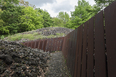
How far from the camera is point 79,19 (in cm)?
2172

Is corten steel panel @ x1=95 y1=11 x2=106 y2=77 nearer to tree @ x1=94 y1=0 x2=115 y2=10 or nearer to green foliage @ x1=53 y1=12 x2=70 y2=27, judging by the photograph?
tree @ x1=94 y1=0 x2=115 y2=10

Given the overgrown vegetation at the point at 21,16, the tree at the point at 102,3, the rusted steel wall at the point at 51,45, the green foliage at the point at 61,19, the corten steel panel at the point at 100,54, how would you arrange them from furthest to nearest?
the green foliage at the point at 61,19 → the overgrown vegetation at the point at 21,16 → the tree at the point at 102,3 → the rusted steel wall at the point at 51,45 → the corten steel panel at the point at 100,54

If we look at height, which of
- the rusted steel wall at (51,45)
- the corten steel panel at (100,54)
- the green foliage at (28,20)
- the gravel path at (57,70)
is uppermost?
the green foliage at (28,20)

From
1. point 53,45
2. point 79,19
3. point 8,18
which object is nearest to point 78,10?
point 79,19

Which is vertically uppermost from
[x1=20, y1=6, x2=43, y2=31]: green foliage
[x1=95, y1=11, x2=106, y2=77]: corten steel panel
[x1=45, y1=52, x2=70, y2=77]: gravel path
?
[x1=20, y1=6, x2=43, y2=31]: green foliage

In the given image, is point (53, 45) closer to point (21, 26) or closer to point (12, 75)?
point (12, 75)

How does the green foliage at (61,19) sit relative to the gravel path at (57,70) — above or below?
above

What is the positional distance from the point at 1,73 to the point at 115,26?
282cm

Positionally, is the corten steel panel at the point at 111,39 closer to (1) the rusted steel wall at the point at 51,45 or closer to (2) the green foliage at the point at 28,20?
(1) the rusted steel wall at the point at 51,45

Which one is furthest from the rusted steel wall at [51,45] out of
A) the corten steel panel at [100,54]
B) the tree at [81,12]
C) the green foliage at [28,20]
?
the green foliage at [28,20]

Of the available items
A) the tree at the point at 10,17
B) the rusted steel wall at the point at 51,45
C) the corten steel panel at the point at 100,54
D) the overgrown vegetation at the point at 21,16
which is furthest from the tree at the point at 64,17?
the corten steel panel at the point at 100,54

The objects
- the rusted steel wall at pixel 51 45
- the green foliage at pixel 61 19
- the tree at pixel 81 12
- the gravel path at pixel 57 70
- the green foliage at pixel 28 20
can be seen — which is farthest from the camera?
the green foliage at pixel 61 19

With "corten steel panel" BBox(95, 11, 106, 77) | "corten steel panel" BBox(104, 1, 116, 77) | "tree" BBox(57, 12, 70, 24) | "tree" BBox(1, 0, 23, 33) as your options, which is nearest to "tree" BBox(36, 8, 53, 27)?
"tree" BBox(57, 12, 70, 24)

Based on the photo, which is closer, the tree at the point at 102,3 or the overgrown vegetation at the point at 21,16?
the tree at the point at 102,3
